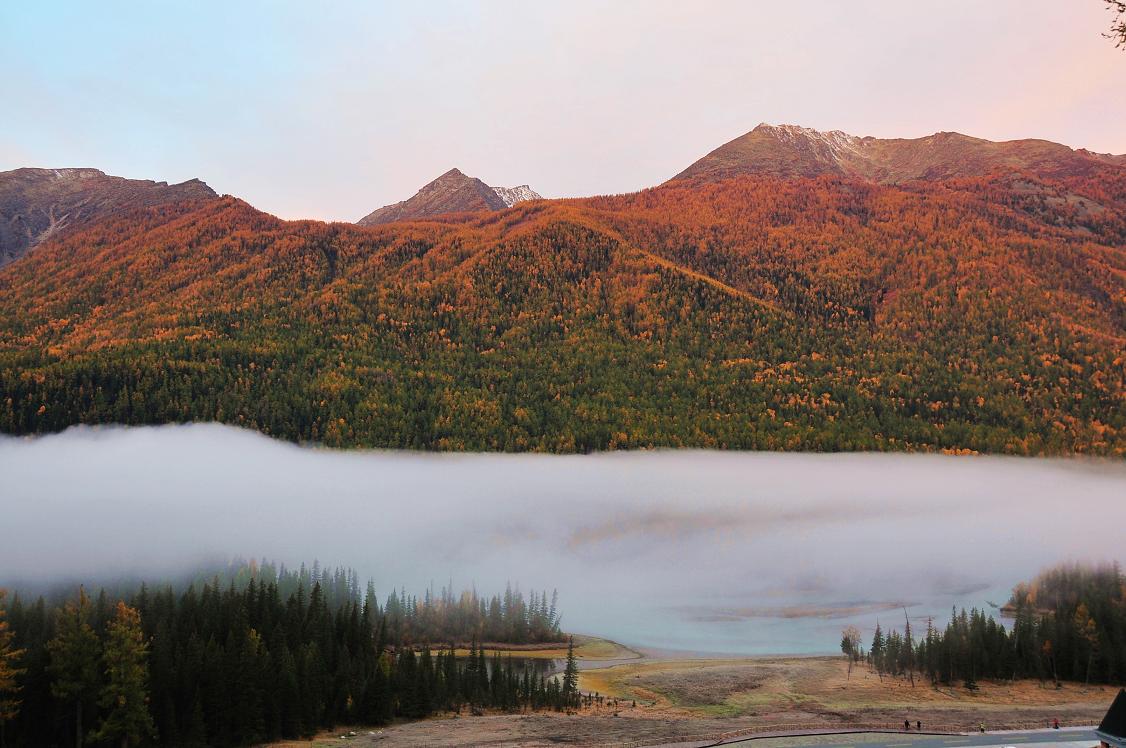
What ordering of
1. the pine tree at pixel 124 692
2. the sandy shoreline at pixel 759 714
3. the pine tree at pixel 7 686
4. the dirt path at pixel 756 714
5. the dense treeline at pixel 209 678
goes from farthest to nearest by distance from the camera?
1. the sandy shoreline at pixel 759 714
2. the dirt path at pixel 756 714
3. the dense treeline at pixel 209 678
4. the pine tree at pixel 124 692
5. the pine tree at pixel 7 686

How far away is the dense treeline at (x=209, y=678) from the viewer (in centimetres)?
11412

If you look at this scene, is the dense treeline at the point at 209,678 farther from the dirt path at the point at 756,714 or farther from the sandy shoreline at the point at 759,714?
the dirt path at the point at 756,714

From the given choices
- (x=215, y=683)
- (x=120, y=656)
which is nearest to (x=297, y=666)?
(x=215, y=683)

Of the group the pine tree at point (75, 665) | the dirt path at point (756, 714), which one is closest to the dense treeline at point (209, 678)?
the pine tree at point (75, 665)

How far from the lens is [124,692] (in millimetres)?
114438

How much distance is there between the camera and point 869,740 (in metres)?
124

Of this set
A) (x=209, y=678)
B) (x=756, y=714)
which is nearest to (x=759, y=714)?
(x=756, y=714)

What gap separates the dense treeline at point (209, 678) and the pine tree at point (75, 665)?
146 mm

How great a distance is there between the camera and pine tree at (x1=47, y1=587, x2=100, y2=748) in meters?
112

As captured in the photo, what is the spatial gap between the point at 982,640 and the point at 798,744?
90.7 m

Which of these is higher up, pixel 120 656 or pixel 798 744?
pixel 120 656

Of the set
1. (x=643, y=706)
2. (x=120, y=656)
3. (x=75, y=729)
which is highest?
(x=120, y=656)

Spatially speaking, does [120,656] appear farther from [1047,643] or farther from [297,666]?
[1047,643]

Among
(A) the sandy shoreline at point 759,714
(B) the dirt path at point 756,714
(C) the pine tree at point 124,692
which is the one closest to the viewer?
(C) the pine tree at point 124,692
